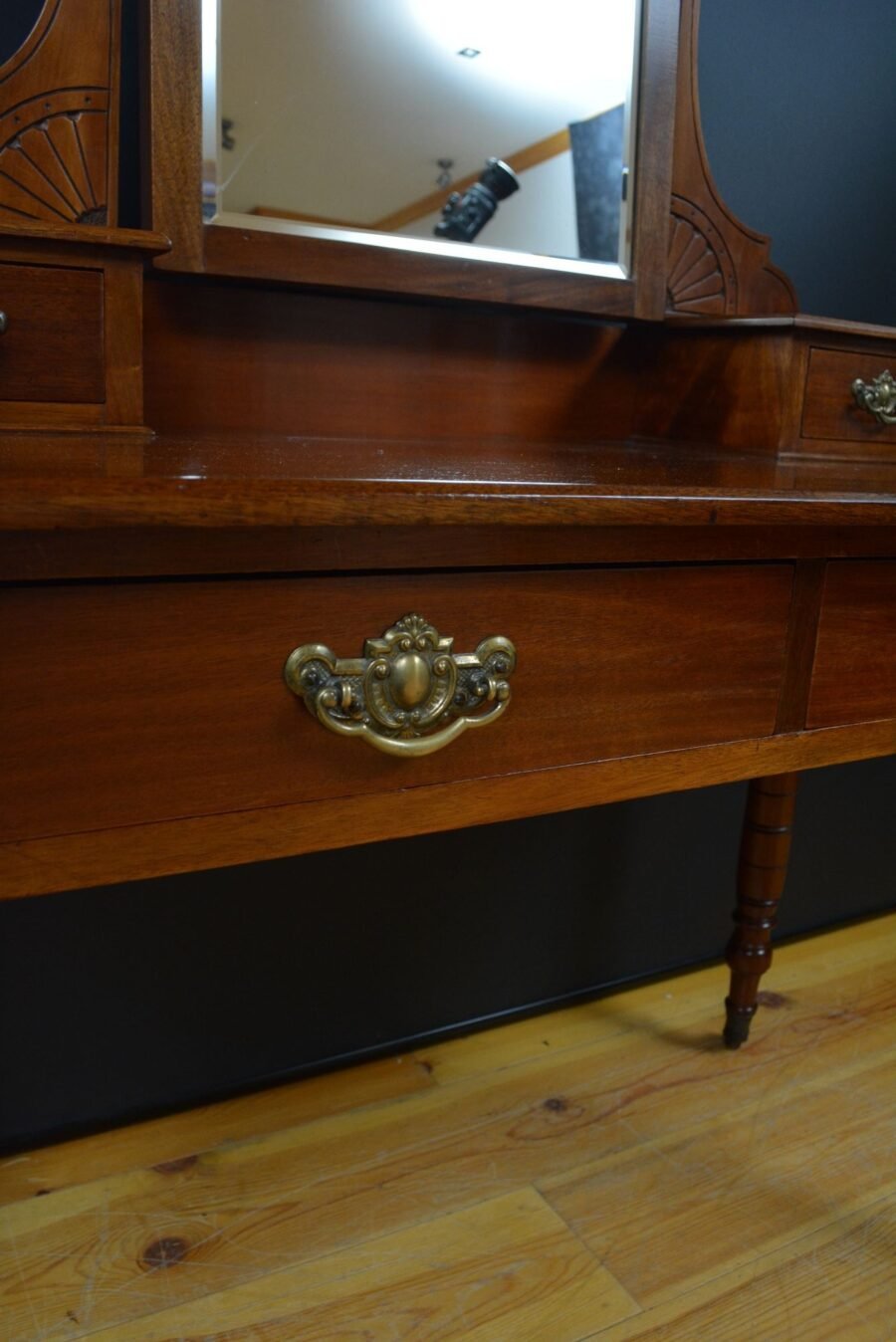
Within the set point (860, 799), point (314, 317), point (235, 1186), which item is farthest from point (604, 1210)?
point (314, 317)

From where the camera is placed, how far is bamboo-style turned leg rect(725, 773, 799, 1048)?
3.90 ft

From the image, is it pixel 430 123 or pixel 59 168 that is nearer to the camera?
pixel 59 168

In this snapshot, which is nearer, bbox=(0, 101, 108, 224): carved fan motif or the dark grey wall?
bbox=(0, 101, 108, 224): carved fan motif

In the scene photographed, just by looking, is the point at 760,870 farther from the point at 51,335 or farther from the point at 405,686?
the point at 51,335

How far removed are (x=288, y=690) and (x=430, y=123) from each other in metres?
0.61

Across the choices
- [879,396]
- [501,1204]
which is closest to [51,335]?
[879,396]

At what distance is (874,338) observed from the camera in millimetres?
1013

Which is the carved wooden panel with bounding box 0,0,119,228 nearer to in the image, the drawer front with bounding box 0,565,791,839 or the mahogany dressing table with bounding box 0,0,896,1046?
the mahogany dressing table with bounding box 0,0,896,1046

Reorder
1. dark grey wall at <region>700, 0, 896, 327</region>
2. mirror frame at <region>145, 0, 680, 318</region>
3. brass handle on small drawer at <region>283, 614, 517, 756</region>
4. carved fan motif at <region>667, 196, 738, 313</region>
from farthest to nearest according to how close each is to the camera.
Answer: dark grey wall at <region>700, 0, 896, 327</region> → carved fan motif at <region>667, 196, 738, 313</region> → mirror frame at <region>145, 0, 680, 318</region> → brass handle on small drawer at <region>283, 614, 517, 756</region>

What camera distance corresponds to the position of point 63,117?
0.81 metres

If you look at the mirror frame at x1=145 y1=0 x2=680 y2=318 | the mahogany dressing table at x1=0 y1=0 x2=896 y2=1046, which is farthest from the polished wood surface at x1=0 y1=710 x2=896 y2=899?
the mirror frame at x1=145 y1=0 x2=680 y2=318

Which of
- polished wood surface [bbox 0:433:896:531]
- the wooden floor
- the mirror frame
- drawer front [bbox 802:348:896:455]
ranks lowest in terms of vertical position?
the wooden floor

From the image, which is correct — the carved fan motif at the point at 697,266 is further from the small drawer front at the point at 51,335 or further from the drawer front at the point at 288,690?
the small drawer front at the point at 51,335

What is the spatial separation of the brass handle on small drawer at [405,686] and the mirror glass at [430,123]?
46 cm
